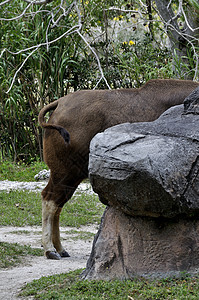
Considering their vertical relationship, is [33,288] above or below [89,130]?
below

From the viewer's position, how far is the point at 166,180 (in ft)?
10.6

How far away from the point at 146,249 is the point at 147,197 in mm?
460

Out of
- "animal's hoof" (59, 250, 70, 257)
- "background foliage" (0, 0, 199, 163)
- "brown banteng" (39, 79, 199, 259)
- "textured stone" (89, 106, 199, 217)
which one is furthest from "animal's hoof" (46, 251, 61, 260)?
"background foliage" (0, 0, 199, 163)

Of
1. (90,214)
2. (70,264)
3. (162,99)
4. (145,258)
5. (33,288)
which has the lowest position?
(90,214)

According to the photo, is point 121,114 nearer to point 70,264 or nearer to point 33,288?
point 70,264

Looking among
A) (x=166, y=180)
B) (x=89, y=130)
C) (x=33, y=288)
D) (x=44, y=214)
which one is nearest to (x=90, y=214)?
(x=44, y=214)

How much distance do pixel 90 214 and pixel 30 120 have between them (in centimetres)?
448

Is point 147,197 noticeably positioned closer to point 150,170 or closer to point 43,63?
point 150,170

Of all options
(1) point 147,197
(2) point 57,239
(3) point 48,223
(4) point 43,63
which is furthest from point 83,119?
(4) point 43,63

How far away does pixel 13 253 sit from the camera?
5.30 m

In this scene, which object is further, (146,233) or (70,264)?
(70,264)

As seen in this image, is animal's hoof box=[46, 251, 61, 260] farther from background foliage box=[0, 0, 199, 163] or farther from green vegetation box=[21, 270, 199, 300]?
background foliage box=[0, 0, 199, 163]

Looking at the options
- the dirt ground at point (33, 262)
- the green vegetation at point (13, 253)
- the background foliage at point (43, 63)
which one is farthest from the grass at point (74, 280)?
the background foliage at point (43, 63)

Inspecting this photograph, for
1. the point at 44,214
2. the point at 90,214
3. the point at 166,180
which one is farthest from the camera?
the point at 90,214
